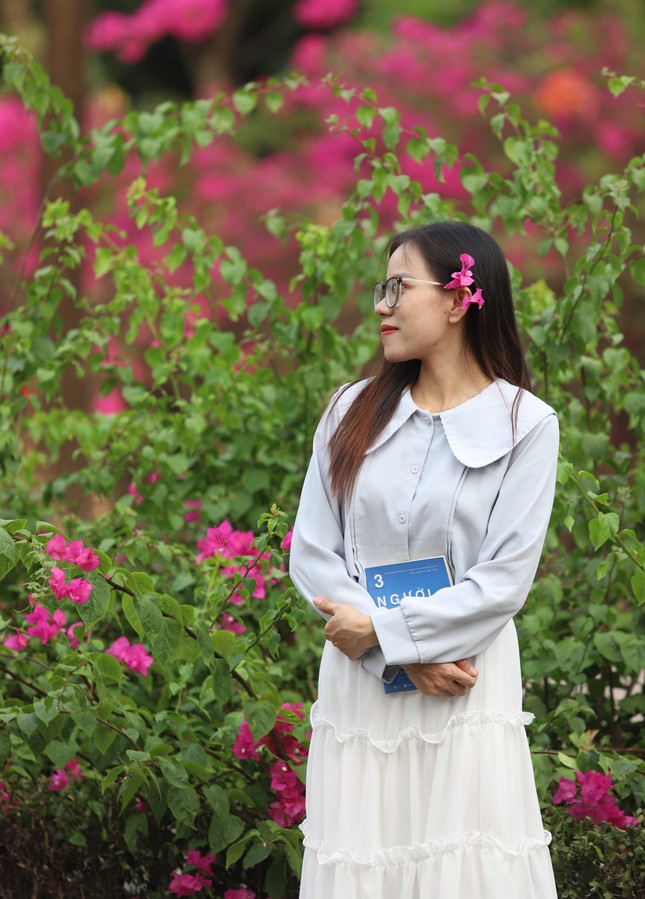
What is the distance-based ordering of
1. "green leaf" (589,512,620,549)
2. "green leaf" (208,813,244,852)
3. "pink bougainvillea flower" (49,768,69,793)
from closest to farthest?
"green leaf" (589,512,620,549) → "green leaf" (208,813,244,852) → "pink bougainvillea flower" (49,768,69,793)

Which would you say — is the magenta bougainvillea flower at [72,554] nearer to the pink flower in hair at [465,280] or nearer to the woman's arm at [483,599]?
the woman's arm at [483,599]

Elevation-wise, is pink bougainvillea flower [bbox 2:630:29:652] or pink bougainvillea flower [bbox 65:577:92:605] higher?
pink bougainvillea flower [bbox 65:577:92:605]

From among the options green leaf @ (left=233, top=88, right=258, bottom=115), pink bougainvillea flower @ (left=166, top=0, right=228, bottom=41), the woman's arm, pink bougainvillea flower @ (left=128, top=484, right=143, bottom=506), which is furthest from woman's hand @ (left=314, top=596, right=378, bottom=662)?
pink bougainvillea flower @ (left=166, top=0, right=228, bottom=41)

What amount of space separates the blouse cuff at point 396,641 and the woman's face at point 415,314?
1.50ft

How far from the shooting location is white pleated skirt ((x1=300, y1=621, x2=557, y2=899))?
6.90ft

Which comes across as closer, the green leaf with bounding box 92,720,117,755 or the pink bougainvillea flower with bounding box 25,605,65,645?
the green leaf with bounding box 92,720,117,755

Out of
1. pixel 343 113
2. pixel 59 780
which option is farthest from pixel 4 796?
pixel 343 113

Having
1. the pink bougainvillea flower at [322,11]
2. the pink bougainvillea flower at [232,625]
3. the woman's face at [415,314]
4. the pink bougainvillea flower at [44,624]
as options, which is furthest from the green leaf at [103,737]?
the pink bougainvillea flower at [322,11]

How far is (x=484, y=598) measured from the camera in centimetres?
206

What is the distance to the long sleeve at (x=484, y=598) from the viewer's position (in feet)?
6.80

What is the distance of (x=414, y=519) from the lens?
7.13ft

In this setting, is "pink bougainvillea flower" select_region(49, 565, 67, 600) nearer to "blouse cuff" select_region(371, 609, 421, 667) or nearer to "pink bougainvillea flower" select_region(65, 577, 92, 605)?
"pink bougainvillea flower" select_region(65, 577, 92, 605)

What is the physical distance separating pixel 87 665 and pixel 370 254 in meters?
A: 1.64

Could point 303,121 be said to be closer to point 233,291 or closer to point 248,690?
point 233,291
